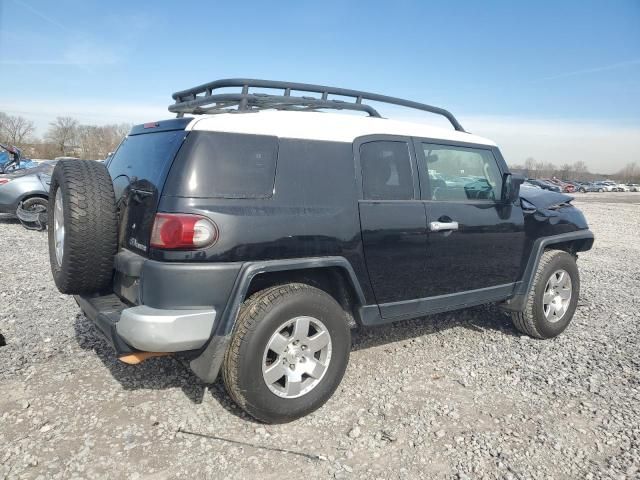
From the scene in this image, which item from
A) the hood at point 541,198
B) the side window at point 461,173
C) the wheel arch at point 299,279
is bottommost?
the wheel arch at point 299,279

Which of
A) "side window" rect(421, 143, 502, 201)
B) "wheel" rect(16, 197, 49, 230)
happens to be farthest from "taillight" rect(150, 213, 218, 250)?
"wheel" rect(16, 197, 49, 230)

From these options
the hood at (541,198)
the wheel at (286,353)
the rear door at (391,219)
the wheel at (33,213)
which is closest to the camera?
the wheel at (286,353)

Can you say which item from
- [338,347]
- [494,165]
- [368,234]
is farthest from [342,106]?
[338,347]

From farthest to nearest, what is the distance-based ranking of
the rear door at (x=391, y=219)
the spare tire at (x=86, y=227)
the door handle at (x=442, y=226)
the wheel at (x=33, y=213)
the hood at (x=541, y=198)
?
1. the wheel at (x=33, y=213)
2. the hood at (x=541, y=198)
3. the door handle at (x=442, y=226)
4. the rear door at (x=391, y=219)
5. the spare tire at (x=86, y=227)

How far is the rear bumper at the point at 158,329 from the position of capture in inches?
96.4

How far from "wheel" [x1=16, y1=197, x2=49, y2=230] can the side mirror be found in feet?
31.4

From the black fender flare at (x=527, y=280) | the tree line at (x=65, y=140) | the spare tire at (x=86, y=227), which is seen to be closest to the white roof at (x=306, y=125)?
the spare tire at (x=86, y=227)

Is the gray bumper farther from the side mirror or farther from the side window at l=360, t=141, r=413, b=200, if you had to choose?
the side mirror

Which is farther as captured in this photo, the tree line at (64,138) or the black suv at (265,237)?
the tree line at (64,138)

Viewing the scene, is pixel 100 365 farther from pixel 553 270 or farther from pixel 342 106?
pixel 553 270

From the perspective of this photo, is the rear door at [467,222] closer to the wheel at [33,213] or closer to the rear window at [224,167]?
the rear window at [224,167]

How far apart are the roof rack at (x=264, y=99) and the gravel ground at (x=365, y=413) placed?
6.54 feet

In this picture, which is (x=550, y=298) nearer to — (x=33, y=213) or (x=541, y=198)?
(x=541, y=198)

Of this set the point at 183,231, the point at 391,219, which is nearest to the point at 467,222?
the point at 391,219
